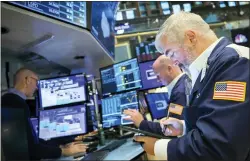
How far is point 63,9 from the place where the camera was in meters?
1.90

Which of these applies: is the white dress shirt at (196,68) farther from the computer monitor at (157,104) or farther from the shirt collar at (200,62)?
the computer monitor at (157,104)

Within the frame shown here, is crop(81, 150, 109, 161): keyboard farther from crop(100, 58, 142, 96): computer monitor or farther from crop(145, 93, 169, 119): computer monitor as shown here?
→ crop(145, 93, 169, 119): computer monitor

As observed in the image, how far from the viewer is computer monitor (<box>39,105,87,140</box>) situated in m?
2.37

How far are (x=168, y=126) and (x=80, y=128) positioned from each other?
1.20m

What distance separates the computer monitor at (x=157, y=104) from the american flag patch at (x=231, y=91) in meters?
1.78

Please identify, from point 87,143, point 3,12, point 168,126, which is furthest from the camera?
point 87,143

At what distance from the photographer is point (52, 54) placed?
2.70m

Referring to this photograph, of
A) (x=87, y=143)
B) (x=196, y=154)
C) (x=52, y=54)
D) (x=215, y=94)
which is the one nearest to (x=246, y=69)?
(x=215, y=94)

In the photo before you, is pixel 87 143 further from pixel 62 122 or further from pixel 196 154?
pixel 196 154

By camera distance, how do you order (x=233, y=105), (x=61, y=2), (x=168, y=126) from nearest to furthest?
(x=233, y=105) → (x=168, y=126) → (x=61, y=2)

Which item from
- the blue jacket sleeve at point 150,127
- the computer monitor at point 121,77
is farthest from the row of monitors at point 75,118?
the blue jacket sleeve at point 150,127

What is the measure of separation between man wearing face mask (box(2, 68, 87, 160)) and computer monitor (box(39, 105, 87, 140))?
0.64 feet

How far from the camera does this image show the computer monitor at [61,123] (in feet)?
7.77

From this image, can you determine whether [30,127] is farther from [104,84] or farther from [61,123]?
[104,84]
